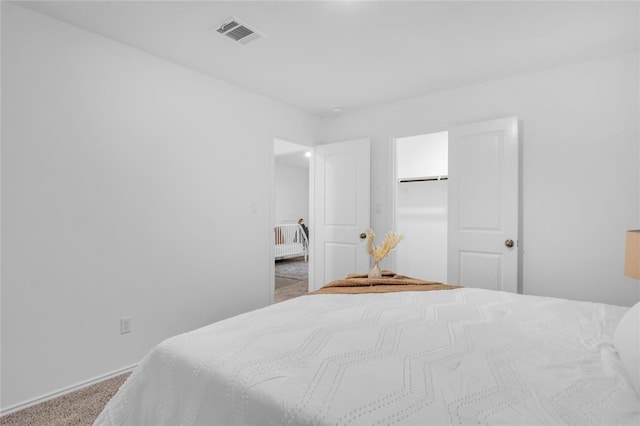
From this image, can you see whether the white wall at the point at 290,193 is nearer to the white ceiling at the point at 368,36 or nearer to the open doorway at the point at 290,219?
the open doorway at the point at 290,219

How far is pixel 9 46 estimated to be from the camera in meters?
1.96

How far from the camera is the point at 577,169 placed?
9.07 ft

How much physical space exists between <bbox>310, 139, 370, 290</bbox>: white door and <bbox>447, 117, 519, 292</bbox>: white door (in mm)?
976

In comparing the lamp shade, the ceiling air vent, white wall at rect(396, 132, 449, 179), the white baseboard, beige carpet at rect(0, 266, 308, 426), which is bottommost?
beige carpet at rect(0, 266, 308, 426)

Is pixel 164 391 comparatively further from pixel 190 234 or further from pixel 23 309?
pixel 190 234

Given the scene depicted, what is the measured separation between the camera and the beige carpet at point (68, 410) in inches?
73.3

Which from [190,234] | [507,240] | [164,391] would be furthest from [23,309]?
[507,240]

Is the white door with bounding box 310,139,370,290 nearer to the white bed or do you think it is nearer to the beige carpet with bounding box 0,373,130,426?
the beige carpet with bounding box 0,373,130,426

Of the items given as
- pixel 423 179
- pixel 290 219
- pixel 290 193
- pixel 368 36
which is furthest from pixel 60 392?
pixel 290 193

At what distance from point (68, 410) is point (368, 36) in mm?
3039

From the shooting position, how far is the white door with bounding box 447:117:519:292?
294 centimetres

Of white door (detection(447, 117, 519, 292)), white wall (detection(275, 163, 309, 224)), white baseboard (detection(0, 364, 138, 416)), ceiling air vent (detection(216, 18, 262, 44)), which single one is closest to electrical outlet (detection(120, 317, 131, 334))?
white baseboard (detection(0, 364, 138, 416))

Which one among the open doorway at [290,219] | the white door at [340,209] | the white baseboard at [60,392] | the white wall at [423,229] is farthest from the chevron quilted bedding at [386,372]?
the open doorway at [290,219]

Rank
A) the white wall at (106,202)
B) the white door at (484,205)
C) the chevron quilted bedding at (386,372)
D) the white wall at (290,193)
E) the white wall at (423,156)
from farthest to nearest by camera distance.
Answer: the white wall at (290,193) < the white wall at (423,156) < the white door at (484,205) < the white wall at (106,202) < the chevron quilted bedding at (386,372)
